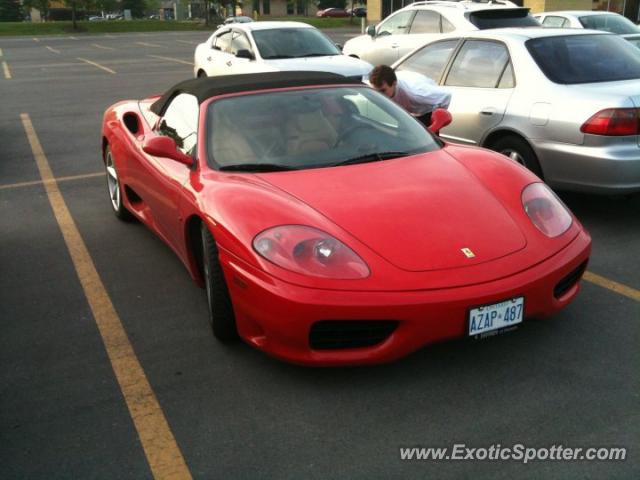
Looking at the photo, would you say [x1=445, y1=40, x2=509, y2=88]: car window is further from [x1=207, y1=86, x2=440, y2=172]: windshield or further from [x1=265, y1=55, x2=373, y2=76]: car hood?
[x1=265, y1=55, x2=373, y2=76]: car hood

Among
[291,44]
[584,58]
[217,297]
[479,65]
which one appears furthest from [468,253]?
[291,44]

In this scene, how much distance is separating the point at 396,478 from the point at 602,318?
72.4 inches

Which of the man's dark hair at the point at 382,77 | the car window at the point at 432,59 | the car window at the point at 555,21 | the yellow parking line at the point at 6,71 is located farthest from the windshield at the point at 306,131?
the yellow parking line at the point at 6,71

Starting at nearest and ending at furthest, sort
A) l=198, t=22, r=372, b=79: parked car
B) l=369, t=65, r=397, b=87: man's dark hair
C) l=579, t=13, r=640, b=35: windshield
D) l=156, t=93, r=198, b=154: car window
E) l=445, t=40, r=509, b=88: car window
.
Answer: l=156, t=93, r=198, b=154: car window < l=369, t=65, r=397, b=87: man's dark hair < l=445, t=40, r=509, b=88: car window < l=198, t=22, r=372, b=79: parked car < l=579, t=13, r=640, b=35: windshield

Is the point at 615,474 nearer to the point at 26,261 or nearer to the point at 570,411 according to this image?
the point at 570,411

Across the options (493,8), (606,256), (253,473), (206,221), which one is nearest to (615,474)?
(253,473)

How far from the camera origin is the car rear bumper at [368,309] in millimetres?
3002

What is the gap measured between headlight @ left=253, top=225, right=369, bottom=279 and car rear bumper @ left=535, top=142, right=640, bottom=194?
2.80 metres

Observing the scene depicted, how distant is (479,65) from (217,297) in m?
3.90

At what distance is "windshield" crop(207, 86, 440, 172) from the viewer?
4027 mm

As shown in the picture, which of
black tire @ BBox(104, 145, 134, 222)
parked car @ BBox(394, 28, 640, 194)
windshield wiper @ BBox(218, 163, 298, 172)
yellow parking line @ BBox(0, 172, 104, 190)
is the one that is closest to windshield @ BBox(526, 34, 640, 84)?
parked car @ BBox(394, 28, 640, 194)

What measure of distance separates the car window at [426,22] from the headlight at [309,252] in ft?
31.1

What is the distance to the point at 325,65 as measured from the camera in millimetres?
10234

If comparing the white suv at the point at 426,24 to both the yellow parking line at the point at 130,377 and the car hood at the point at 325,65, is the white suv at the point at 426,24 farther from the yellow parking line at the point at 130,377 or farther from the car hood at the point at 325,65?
the yellow parking line at the point at 130,377
